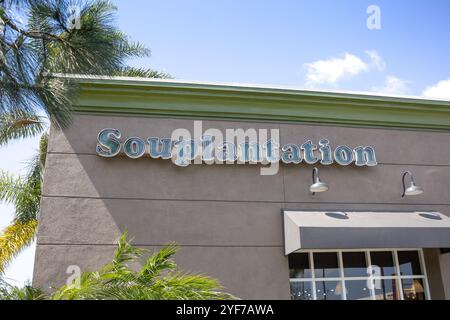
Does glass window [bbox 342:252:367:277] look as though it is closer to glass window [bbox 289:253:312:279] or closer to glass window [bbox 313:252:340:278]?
glass window [bbox 313:252:340:278]

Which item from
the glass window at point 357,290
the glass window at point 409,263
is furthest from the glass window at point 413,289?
the glass window at point 357,290

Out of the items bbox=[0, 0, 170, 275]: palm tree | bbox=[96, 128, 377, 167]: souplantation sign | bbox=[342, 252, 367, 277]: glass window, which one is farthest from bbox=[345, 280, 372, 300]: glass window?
bbox=[0, 0, 170, 275]: palm tree

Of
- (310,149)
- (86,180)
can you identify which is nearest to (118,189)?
(86,180)

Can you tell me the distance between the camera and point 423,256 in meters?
9.81

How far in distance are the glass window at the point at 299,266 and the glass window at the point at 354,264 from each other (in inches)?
34.0

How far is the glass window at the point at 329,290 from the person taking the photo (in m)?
8.98

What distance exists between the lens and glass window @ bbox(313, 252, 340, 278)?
9.16 meters

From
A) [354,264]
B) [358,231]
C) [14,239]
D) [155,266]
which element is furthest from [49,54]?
[14,239]

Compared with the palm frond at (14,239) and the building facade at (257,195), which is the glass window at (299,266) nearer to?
the building facade at (257,195)

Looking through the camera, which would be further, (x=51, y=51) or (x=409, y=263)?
(x=409, y=263)

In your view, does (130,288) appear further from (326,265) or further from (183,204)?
(326,265)

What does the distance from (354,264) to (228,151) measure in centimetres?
375

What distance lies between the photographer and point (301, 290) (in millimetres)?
8984

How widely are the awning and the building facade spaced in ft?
0.08
